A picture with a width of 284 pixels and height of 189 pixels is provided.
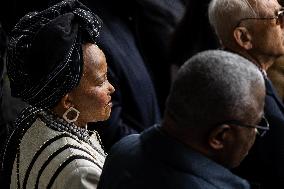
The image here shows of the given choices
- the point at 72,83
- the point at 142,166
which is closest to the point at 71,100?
the point at 72,83

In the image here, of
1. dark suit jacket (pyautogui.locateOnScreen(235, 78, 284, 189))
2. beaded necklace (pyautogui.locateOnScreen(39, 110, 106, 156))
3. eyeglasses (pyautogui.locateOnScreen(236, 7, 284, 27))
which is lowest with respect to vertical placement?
dark suit jacket (pyautogui.locateOnScreen(235, 78, 284, 189))

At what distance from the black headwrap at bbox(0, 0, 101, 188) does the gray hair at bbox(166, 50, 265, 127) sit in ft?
1.67

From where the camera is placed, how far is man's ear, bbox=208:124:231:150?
67.9 inches

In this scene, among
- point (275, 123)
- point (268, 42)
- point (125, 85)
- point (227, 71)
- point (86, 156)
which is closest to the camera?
point (227, 71)

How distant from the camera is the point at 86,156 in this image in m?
2.14

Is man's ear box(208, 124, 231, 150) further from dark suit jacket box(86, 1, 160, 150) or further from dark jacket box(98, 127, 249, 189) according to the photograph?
dark suit jacket box(86, 1, 160, 150)

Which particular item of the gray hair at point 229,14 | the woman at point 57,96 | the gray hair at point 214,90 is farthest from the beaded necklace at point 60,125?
the gray hair at point 229,14

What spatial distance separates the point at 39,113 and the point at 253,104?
785mm

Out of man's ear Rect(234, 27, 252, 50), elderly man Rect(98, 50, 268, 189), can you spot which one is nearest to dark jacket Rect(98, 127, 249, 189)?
elderly man Rect(98, 50, 268, 189)

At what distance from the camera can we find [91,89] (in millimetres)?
2273

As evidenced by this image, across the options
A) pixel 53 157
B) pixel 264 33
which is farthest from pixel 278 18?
pixel 53 157

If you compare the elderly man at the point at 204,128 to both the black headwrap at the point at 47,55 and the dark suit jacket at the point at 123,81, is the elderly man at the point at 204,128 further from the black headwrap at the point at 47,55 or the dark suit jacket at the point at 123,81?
the dark suit jacket at the point at 123,81

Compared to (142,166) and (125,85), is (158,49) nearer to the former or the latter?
(125,85)

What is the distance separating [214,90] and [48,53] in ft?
2.12
